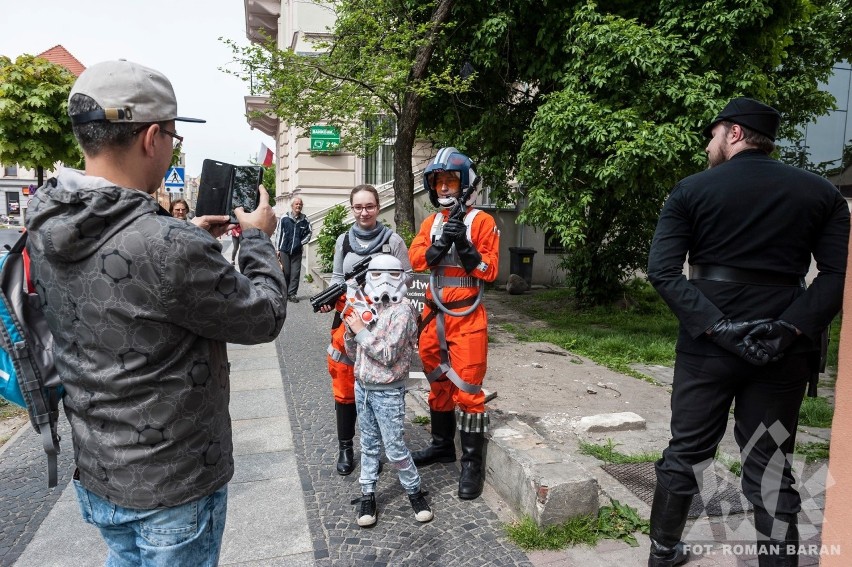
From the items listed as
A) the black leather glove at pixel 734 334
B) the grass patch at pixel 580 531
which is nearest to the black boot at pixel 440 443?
the grass patch at pixel 580 531

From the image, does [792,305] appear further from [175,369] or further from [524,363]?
[524,363]

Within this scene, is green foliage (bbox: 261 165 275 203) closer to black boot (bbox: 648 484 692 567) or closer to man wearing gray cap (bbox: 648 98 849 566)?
man wearing gray cap (bbox: 648 98 849 566)

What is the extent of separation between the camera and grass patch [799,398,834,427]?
514cm

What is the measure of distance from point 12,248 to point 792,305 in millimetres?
2892

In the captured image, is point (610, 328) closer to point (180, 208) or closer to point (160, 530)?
point (180, 208)

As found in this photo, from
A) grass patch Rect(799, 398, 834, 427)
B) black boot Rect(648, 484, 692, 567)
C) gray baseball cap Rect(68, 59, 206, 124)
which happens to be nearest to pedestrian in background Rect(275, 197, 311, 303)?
grass patch Rect(799, 398, 834, 427)

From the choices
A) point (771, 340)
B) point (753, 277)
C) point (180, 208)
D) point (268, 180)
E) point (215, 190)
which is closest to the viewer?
point (215, 190)

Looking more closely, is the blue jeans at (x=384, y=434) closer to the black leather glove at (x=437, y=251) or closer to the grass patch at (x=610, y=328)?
the black leather glove at (x=437, y=251)

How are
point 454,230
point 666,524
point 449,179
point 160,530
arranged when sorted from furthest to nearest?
point 449,179, point 454,230, point 666,524, point 160,530

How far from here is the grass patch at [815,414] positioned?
514 cm

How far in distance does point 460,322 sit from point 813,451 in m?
2.91

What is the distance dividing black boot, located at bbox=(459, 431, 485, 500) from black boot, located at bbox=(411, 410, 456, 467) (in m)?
0.41

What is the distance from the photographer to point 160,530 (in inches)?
63.3

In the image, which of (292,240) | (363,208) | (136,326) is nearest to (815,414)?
(363,208)
